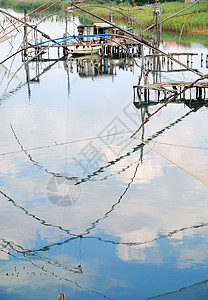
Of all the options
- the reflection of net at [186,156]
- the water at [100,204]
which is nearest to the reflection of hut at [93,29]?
the water at [100,204]

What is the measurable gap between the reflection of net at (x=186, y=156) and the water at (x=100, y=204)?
3 centimetres

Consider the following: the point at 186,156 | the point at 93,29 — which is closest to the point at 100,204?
the point at 186,156

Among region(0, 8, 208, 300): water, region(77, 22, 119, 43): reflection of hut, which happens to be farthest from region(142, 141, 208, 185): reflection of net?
region(77, 22, 119, 43): reflection of hut

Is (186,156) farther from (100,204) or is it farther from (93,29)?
(93,29)

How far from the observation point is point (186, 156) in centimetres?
1423

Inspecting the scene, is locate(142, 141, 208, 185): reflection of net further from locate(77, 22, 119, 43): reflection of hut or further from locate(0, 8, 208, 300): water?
locate(77, 22, 119, 43): reflection of hut

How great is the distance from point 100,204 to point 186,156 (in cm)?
393

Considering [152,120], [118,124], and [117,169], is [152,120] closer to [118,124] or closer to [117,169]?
[118,124]

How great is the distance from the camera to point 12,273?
26.8ft

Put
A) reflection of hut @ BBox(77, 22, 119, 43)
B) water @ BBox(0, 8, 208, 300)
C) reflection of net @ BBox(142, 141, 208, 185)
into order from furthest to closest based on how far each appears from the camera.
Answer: reflection of hut @ BBox(77, 22, 119, 43) < reflection of net @ BBox(142, 141, 208, 185) < water @ BBox(0, 8, 208, 300)

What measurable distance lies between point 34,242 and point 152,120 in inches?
407

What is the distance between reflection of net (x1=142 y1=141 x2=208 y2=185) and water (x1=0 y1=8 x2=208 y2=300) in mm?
26

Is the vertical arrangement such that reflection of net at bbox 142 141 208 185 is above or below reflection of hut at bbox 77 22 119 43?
below

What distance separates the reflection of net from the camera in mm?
13001
